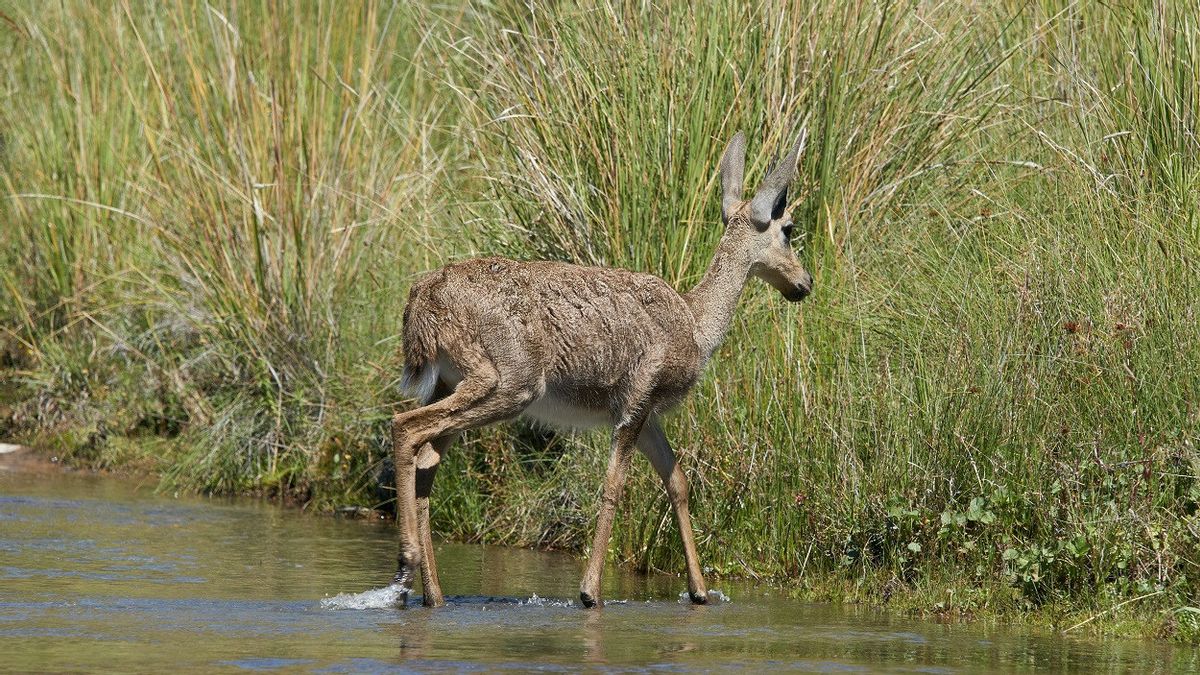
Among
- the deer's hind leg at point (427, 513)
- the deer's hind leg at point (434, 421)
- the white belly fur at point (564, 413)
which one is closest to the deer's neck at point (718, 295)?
the white belly fur at point (564, 413)

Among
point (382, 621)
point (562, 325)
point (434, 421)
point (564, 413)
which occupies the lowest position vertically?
point (382, 621)

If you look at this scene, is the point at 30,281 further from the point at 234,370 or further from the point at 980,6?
the point at 980,6

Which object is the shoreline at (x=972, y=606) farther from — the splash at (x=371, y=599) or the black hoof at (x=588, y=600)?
the splash at (x=371, y=599)

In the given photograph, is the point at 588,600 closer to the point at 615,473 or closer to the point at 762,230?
the point at 615,473

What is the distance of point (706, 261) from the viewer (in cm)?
1121

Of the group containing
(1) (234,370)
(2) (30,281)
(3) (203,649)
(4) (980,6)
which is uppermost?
(4) (980,6)

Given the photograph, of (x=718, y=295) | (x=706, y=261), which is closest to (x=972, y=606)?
(x=718, y=295)

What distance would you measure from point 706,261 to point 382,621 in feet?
12.5

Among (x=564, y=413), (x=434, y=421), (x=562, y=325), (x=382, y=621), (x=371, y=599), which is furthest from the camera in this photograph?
(x=564, y=413)

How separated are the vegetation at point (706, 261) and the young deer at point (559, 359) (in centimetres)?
63

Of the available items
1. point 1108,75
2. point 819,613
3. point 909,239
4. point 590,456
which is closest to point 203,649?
point 819,613

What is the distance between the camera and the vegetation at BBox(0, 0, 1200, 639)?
8883mm

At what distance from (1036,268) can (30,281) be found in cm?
932

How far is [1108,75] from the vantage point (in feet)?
38.2
